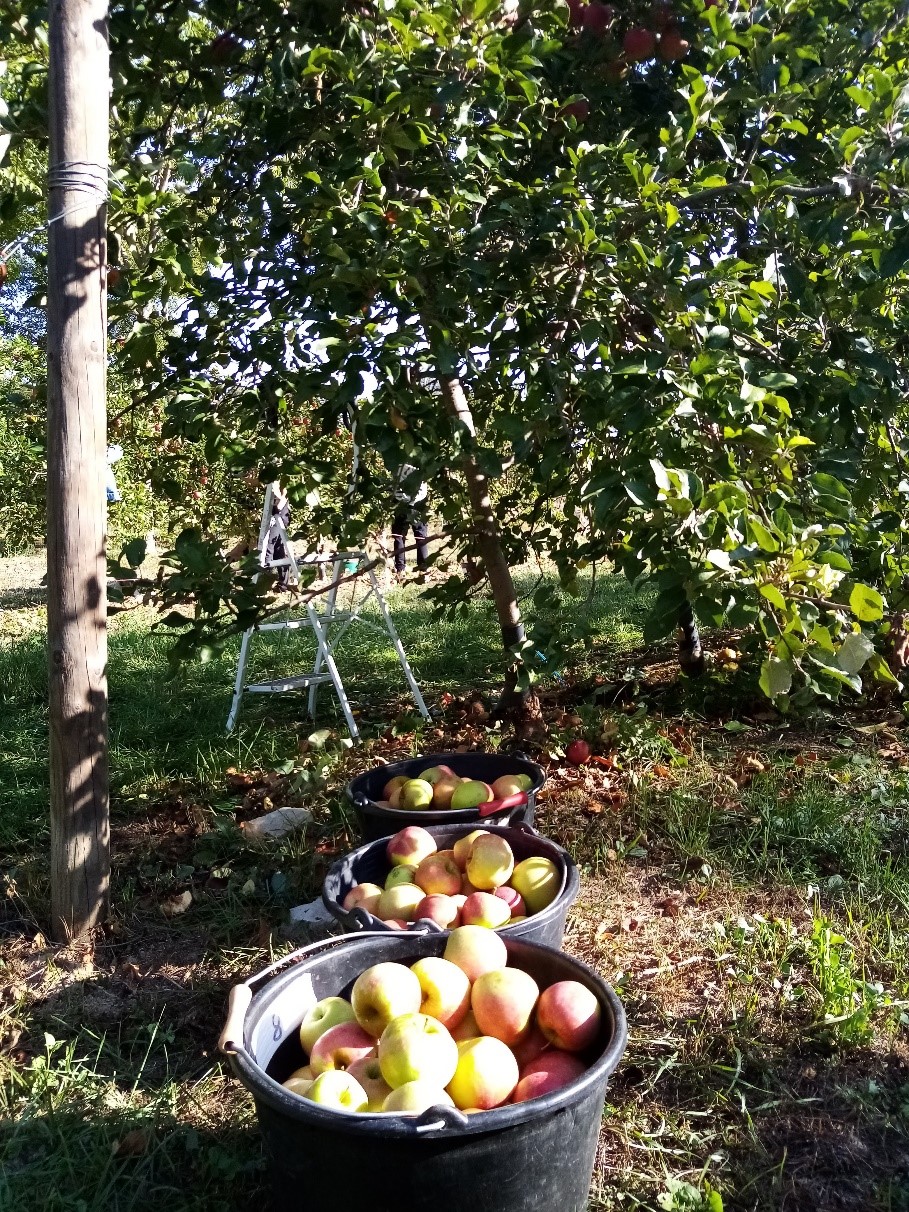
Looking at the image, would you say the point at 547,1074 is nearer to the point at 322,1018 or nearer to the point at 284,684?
the point at 322,1018

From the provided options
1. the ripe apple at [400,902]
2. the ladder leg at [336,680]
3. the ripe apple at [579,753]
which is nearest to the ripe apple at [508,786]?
the ripe apple at [400,902]

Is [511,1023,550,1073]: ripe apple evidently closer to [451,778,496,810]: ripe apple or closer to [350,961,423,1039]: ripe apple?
[350,961,423,1039]: ripe apple

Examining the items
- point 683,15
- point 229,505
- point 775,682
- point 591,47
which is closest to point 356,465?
point 591,47

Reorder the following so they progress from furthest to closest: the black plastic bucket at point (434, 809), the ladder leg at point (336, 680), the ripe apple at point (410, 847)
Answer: the ladder leg at point (336, 680)
the black plastic bucket at point (434, 809)
the ripe apple at point (410, 847)

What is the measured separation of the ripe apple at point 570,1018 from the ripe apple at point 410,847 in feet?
2.33

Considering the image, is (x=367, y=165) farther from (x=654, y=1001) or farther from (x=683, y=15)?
(x=654, y=1001)

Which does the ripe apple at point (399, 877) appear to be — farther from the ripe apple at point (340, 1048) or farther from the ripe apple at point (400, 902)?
the ripe apple at point (340, 1048)

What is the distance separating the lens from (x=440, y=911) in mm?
1872

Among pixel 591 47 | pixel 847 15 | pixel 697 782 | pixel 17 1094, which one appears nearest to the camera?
pixel 17 1094

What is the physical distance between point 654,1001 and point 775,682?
85 cm

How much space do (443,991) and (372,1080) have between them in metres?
0.19

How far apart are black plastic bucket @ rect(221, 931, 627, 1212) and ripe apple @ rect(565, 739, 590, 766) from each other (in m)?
1.87

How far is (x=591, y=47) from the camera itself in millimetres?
2984

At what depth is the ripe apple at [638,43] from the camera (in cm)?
277
